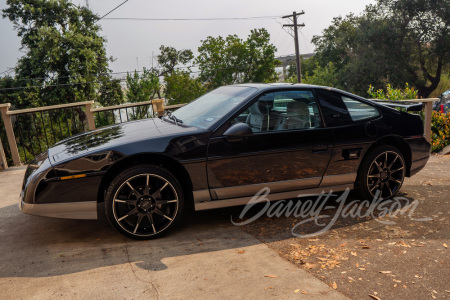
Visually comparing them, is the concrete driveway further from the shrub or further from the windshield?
the shrub

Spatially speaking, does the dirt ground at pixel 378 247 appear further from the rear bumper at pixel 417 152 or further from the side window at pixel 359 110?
the side window at pixel 359 110

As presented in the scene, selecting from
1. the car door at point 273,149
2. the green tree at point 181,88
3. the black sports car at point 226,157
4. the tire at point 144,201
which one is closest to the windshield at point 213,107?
the black sports car at point 226,157

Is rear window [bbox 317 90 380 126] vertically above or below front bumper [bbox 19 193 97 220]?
above

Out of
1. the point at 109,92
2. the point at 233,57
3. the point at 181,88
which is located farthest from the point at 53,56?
the point at 233,57

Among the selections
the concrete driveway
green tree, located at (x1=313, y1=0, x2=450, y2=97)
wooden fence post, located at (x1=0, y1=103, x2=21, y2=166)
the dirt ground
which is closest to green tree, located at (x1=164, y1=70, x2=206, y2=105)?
green tree, located at (x1=313, y1=0, x2=450, y2=97)

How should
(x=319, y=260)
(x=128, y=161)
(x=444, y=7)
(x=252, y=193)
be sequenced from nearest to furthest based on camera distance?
(x=319, y=260)
(x=128, y=161)
(x=252, y=193)
(x=444, y=7)

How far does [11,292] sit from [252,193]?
242 cm

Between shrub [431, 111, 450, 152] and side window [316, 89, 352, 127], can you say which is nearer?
side window [316, 89, 352, 127]

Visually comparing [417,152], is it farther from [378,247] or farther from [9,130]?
[9,130]

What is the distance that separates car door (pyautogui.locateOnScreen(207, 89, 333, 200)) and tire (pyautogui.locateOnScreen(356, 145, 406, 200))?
2.07 feet

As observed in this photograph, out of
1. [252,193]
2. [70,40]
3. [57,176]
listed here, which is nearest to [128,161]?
[57,176]

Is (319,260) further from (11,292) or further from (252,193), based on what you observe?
(11,292)

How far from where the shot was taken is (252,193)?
4.46m

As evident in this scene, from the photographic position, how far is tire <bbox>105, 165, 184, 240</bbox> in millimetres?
3959
